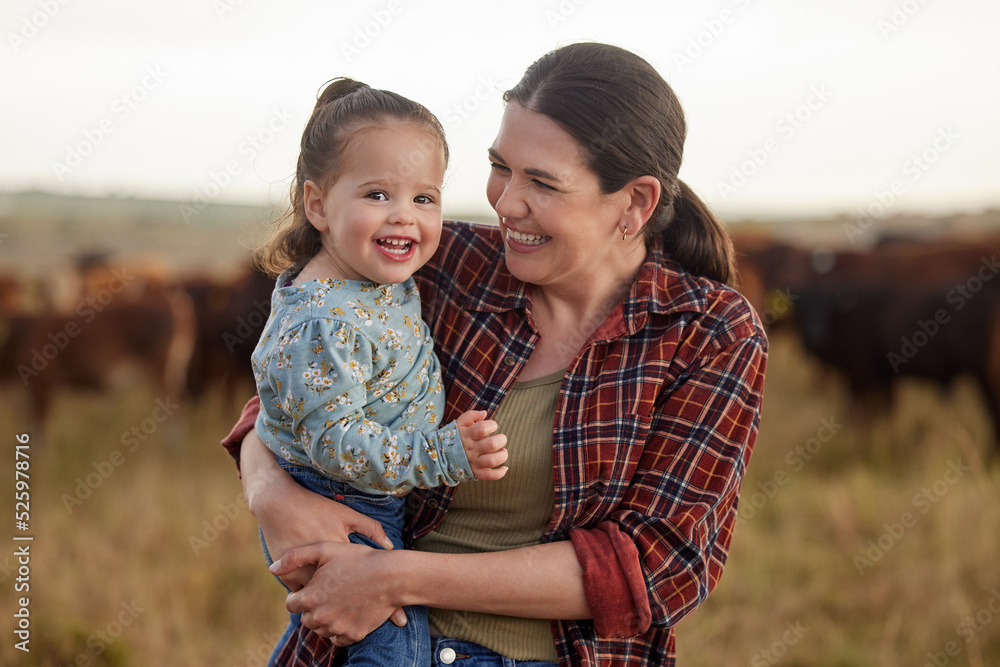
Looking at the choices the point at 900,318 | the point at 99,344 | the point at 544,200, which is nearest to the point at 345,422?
the point at 544,200

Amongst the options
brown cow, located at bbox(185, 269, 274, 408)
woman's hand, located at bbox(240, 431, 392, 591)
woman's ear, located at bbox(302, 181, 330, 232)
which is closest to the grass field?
brown cow, located at bbox(185, 269, 274, 408)

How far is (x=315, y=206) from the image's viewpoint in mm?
1934

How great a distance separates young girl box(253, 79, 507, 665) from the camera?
171cm

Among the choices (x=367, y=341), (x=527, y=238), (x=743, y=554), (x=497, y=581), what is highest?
(x=527, y=238)

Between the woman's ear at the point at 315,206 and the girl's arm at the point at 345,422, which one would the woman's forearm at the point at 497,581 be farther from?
the woman's ear at the point at 315,206

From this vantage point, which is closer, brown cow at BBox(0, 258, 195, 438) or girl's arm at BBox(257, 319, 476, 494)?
girl's arm at BBox(257, 319, 476, 494)

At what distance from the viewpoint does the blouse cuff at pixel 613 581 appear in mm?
1771

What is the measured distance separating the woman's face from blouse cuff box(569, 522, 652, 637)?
0.66 m

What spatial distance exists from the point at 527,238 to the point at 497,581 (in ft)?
2.68

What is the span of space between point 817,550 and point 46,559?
4.30 metres

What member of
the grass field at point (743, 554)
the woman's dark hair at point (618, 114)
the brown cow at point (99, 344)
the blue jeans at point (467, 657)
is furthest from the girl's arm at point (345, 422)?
the brown cow at point (99, 344)

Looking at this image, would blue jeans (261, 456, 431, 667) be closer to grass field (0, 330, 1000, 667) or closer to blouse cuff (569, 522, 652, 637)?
blouse cuff (569, 522, 652, 637)

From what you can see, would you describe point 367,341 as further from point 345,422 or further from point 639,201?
point 639,201

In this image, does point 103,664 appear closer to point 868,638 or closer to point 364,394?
point 364,394
